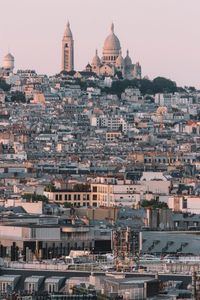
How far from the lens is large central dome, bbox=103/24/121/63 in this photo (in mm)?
170750

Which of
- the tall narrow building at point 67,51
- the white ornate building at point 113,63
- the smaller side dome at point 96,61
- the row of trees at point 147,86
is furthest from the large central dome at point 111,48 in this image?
the row of trees at point 147,86

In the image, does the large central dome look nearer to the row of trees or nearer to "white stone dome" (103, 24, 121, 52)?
"white stone dome" (103, 24, 121, 52)

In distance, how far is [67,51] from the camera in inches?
6614

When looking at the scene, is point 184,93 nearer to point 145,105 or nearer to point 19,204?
point 145,105

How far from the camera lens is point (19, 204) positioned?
61.6 meters

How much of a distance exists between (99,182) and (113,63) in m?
99.5

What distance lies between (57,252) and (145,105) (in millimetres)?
114492

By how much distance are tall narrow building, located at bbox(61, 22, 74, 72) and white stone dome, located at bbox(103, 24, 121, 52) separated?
250 cm

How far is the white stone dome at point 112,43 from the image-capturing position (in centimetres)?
17075

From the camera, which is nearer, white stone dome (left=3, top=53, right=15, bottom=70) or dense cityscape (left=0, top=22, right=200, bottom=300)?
dense cityscape (left=0, top=22, right=200, bottom=300)

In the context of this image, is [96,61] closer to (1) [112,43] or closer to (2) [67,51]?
(1) [112,43]

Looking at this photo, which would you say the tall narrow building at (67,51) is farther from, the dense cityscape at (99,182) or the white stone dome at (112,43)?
the white stone dome at (112,43)

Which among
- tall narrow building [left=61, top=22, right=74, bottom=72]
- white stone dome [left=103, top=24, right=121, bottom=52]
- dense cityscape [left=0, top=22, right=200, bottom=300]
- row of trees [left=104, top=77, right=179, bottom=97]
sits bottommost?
dense cityscape [left=0, top=22, right=200, bottom=300]

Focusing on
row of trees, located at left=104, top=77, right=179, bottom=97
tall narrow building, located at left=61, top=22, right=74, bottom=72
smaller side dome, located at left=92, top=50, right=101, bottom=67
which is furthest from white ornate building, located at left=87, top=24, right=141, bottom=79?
row of trees, located at left=104, top=77, right=179, bottom=97
